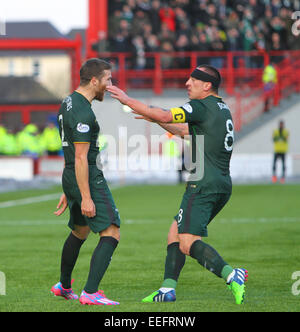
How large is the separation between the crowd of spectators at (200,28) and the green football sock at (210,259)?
26.2 meters

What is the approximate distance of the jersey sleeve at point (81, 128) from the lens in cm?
630

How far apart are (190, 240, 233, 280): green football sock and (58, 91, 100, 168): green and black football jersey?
107 centimetres

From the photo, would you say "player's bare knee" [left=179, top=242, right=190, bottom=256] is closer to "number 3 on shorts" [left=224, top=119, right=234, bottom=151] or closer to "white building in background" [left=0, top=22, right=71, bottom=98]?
"number 3 on shorts" [left=224, top=119, right=234, bottom=151]

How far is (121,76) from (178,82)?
2.39m

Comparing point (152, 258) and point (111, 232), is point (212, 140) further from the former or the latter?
point (152, 258)

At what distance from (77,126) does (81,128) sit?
35mm

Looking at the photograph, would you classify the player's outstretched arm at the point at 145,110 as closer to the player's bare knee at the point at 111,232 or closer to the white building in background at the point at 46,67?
the player's bare knee at the point at 111,232

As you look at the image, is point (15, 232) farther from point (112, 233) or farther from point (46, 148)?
point (46, 148)

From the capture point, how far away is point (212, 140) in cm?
656

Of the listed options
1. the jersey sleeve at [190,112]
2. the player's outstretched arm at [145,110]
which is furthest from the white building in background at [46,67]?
the player's outstretched arm at [145,110]

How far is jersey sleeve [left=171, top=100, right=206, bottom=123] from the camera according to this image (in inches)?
249
